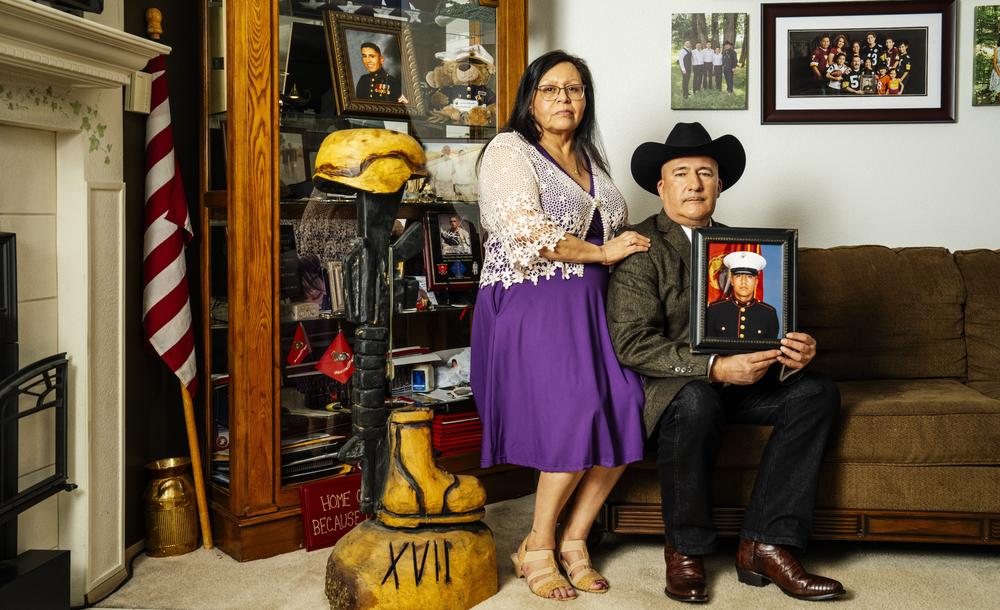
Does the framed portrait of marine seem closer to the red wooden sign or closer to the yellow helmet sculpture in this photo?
the yellow helmet sculpture

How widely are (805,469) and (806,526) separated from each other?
143 mm

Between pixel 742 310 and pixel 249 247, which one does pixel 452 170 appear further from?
pixel 742 310

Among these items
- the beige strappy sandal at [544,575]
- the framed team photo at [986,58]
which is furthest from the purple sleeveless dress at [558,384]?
the framed team photo at [986,58]

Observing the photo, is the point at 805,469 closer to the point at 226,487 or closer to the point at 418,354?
the point at 418,354

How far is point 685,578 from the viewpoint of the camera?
7.48 feet

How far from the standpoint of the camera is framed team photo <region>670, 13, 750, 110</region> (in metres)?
3.37

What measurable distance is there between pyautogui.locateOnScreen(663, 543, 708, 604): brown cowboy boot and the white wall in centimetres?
153

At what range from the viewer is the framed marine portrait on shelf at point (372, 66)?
2.82m

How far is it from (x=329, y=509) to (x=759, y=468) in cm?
125

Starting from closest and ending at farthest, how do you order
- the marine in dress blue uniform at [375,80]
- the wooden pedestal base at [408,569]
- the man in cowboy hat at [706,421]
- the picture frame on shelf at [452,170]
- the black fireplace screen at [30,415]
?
the black fireplace screen at [30,415], the wooden pedestal base at [408,569], the man in cowboy hat at [706,421], the marine in dress blue uniform at [375,80], the picture frame on shelf at [452,170]

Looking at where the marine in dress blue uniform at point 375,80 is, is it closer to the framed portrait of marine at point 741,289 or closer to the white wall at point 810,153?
the white wall at point 810,153

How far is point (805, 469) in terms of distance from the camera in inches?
91.8

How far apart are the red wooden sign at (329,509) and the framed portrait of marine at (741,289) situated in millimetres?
1131

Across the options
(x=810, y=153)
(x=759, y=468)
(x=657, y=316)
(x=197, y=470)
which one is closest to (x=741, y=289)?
(x=657, y=316)
